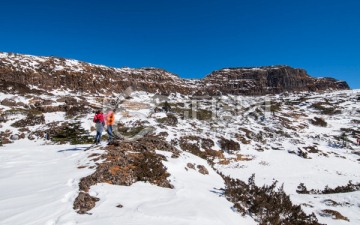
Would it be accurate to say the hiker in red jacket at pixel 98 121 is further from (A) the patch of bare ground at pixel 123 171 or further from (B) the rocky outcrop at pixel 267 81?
(B) the rocky outcrop at pixel 267 81

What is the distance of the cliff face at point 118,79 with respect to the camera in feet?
257

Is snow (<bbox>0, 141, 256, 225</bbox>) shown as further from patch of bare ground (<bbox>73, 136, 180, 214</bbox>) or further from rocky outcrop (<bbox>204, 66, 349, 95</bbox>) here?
rocky outcrop (<bbox>204, 66, 349, 95</bbox>)

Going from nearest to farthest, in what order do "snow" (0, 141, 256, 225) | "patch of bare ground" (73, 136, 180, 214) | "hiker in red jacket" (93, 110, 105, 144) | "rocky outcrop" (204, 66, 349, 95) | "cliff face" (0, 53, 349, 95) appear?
"snow" (0, 141, 256, 225) → "patch of bare ground" (73, 136, 180, 214) → "hiker in red jacket" (93, 110, 105, 144) → "cliff face" (0, 53, 349, 95) → "rocky outcrop" (204, 66, 349, 95)

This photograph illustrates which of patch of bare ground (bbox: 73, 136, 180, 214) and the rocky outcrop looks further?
the rocky outcrop

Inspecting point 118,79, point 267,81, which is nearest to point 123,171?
point 118,79

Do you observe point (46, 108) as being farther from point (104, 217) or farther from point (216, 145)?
point (104, 217)

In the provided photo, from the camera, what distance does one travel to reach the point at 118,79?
354 ft

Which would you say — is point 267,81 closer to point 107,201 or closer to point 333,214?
point 333,214

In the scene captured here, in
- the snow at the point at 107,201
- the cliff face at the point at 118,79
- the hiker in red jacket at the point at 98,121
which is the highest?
the cliff face at the point at 118,79

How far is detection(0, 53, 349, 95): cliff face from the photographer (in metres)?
78.3

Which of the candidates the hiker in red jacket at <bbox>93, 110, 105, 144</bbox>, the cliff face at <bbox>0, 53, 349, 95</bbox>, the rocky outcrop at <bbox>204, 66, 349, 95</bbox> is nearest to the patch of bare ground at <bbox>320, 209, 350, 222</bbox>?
the hiker in red jacket at <bbox>93, 110, 105, 144</bbox>

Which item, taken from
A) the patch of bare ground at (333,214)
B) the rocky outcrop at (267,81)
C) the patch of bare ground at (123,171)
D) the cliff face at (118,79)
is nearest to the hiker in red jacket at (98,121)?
the patch of bare ground at (123,171)

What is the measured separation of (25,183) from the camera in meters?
7.15

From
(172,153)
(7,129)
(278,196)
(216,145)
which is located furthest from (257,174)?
(7,129)
